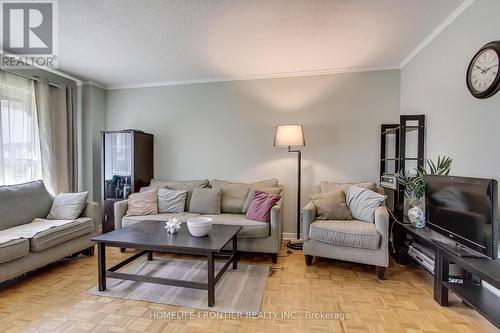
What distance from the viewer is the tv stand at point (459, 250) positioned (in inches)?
68.0

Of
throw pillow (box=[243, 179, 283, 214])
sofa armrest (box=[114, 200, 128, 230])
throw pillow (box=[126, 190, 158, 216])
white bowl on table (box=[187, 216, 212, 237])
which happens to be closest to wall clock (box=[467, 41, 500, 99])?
throw pillow (box=[243, 179, 283, 214])

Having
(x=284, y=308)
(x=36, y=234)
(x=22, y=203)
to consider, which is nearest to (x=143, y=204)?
(x=36, y=234)

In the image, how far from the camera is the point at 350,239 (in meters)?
2.42

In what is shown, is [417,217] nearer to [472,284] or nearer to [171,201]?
[472,284]

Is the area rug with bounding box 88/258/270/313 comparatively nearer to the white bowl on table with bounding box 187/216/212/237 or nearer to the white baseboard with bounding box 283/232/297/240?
the white bowl on table with bounding box 187/216/212/237

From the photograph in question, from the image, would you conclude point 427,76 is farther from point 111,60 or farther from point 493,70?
point 111,60

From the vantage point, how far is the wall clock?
1.80m

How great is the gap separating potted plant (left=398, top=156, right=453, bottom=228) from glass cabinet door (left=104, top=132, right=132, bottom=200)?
12.1 feet

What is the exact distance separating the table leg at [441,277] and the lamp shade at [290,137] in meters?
1.80

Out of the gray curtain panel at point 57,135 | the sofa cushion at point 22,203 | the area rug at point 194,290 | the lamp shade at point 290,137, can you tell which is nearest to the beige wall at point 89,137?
the gray curtain panel at point 57,135

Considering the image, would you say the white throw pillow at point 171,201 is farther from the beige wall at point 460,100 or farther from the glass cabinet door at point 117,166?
the beige wall at point 460,100

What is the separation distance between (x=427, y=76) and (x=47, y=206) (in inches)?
186

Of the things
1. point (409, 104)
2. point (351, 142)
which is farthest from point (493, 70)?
point (351, 142)

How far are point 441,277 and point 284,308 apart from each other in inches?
50.5
